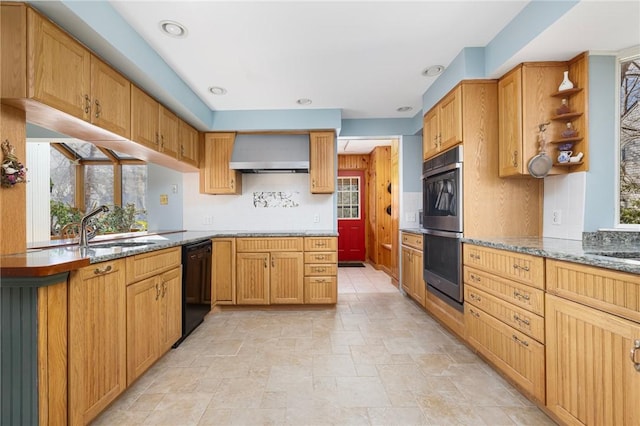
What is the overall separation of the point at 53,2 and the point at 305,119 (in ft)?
8.01

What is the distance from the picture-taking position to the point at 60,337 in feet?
4.24

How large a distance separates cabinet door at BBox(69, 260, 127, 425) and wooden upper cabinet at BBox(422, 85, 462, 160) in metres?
2.71

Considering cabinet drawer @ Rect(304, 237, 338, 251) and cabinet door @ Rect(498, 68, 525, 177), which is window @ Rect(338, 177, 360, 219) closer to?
→ cabinet drawer @ Rect(304, 237, 338, 251)

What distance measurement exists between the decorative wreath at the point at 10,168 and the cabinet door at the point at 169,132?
1266 mm

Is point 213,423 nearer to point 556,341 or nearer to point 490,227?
point 556,341

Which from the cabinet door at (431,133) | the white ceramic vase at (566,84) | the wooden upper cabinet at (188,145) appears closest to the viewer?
the white ceramic vase at (566,84)

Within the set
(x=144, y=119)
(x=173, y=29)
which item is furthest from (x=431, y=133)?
(x=144, y=119)

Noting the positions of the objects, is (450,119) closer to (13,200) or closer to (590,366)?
(590,366)

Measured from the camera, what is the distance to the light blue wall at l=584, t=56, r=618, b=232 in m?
2.00

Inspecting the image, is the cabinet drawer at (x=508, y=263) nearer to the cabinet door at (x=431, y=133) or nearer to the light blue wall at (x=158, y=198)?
the cabinet door at (x=431, y=133)

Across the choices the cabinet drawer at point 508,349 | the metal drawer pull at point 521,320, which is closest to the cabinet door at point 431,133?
the cabinet drawer at point 508,349

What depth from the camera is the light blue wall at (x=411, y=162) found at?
4.12 metres

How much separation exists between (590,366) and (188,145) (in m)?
3.77

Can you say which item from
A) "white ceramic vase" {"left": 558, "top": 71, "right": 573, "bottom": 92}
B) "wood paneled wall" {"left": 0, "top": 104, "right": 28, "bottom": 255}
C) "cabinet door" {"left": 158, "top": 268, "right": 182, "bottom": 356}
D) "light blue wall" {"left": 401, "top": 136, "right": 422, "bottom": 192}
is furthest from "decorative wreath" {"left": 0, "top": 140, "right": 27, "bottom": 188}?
"light blue wall" {"left": 401, "top": 136, "right": 422, "bottom": 192}
